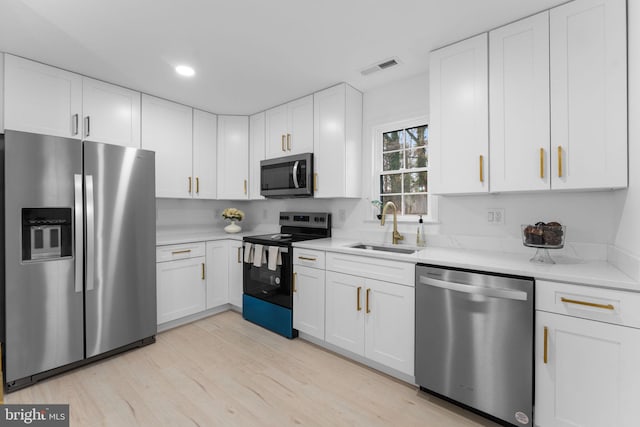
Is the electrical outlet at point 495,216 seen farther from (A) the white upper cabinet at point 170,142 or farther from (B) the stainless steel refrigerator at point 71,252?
(A) the white upper cabinet at point 170,142

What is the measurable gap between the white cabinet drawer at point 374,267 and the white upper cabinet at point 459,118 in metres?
0.66

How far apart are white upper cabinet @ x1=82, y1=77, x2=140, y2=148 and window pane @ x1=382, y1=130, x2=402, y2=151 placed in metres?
2.57

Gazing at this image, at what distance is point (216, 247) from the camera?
3.47 metres

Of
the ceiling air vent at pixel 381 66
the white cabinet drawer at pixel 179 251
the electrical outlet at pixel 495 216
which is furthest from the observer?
the white cabinet drawer at pixel 179 251

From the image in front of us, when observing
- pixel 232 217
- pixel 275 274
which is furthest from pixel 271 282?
pixel 232 217

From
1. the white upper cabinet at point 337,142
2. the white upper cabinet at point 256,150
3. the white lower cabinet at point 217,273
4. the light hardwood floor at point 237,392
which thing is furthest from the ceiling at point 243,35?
the light hardwood floor at point 237,392

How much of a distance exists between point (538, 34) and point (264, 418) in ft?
9.68

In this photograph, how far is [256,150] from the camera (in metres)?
3.72

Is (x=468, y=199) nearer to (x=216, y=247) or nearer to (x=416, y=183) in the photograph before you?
(x=416, y=183)

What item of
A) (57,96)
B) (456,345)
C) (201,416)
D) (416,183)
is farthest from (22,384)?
(416,183)

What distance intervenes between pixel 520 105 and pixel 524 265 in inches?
A: 40.6

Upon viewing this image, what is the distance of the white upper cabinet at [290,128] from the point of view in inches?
123

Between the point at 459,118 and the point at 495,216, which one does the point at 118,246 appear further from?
the point at 495,216

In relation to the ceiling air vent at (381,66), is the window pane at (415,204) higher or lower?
lower
